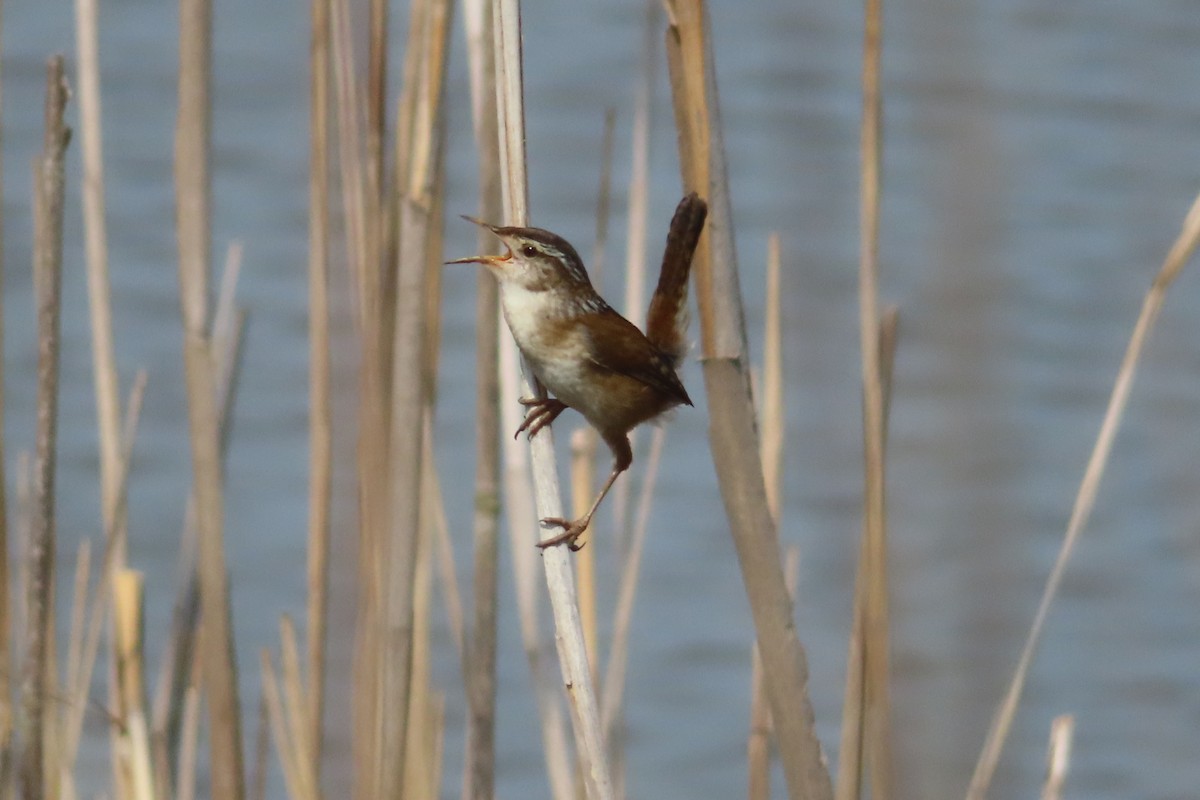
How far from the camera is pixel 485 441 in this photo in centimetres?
215

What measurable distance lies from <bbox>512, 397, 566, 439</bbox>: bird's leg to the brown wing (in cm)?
8

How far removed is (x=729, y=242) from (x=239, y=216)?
4.23 metres

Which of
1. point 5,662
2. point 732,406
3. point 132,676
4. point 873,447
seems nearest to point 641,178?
point 873,447

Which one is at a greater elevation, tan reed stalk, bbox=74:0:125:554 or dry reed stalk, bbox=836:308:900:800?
tan reed stalk, bbox=74:0:125:554

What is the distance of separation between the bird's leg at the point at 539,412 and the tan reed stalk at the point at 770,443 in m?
0.33

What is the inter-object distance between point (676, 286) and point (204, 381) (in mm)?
573

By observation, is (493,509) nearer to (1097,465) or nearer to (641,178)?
(641,178)

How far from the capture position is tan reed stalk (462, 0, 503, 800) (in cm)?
211

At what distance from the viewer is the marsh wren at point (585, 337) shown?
1.92 metres

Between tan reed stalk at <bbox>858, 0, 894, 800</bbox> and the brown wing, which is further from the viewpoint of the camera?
the brown wing

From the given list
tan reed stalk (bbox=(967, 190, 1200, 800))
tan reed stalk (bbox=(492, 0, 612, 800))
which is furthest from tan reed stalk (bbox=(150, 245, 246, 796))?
tan reed stalk (bbox=(967, 190, 1200, 800))

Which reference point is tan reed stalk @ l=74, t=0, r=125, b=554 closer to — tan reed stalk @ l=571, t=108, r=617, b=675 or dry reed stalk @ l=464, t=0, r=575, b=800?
dry reed stalk @ l=464, t=0, r=575, b=800

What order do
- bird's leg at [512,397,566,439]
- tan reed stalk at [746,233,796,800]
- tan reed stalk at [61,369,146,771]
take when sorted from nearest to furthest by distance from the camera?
bird's leg at [512,397,566,439] → tan reed stalk at [746,233,796,800] → tan reed stalk at [61,369,146,771]

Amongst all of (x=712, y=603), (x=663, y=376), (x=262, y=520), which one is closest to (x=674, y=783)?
(x=712, y=603)
